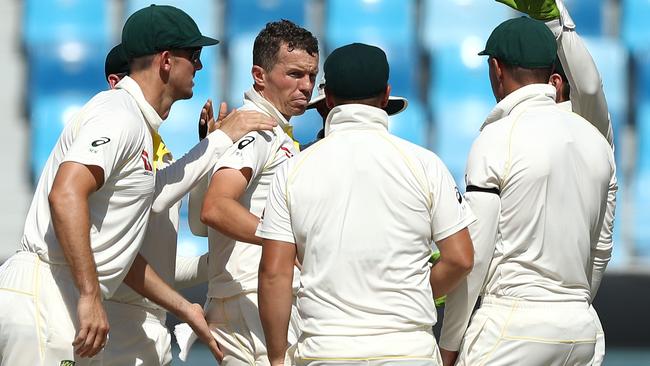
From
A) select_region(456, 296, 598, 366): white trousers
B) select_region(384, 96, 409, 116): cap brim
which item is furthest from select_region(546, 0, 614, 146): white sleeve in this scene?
select_region(456, 296, 598, 366): white trousers

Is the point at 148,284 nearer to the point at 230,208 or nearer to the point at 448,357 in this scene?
the point at 230,208

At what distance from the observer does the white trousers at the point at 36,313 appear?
355 centimetres

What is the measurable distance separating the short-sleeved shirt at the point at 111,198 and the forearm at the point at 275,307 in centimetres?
50

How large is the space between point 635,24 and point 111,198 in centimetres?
700

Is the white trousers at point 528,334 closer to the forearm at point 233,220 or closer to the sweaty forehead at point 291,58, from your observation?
the forearm at point 233,220

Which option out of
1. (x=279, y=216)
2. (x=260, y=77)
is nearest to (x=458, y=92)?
(x=260, y=77)

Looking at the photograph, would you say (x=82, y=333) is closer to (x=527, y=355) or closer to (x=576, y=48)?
(x=527, y=355)

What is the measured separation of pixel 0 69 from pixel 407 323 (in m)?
6.88

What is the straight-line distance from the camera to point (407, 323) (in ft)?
10.8

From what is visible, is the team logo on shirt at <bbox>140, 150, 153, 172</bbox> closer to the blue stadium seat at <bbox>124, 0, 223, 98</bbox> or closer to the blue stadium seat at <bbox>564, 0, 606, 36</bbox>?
the blue stadium seat at <bbox>124, 0, 223, 98</bbox>

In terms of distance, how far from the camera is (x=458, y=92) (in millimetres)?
9547

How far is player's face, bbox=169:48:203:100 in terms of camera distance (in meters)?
3.92

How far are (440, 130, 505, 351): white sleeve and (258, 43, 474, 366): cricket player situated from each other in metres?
0.23

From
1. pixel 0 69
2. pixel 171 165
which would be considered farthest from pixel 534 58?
pixel 0 69
